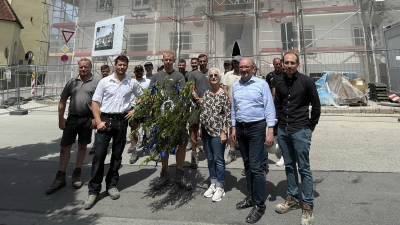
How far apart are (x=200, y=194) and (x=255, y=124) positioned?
1.38 m

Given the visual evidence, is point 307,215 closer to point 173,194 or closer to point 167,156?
point 173,194

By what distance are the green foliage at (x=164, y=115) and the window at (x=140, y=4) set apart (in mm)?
15611

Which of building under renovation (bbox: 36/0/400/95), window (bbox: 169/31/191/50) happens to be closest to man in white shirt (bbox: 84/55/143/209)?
building under renovation (bbox: 36/0/400/95)

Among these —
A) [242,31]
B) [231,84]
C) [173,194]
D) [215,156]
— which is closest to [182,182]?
[173,194]

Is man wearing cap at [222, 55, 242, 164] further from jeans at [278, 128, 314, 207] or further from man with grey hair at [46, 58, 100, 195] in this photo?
man with grey hair at [46, 58, 100, 195]

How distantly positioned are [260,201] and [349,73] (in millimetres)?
11587

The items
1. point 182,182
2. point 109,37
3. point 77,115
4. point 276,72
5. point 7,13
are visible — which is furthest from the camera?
point 7,13

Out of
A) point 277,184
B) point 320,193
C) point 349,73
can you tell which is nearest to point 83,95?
point 277,184

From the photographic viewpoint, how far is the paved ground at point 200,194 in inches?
120

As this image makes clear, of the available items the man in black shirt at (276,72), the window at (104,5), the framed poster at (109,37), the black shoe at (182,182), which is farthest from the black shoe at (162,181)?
the window at (104,5)

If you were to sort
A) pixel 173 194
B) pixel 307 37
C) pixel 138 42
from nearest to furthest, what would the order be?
pixel 173 194 → pixel 307 37 → pixel 138 42

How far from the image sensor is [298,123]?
9.62 feet

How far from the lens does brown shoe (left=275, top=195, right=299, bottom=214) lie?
3.09 m

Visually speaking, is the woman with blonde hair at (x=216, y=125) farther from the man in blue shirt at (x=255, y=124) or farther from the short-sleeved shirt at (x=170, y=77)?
the short-sleeved shirt at (x=170, y=77)
